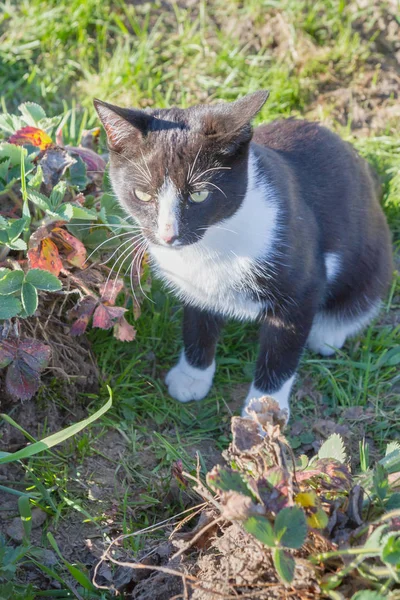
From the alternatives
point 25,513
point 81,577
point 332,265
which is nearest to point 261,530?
point 81,577

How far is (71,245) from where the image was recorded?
1.91m

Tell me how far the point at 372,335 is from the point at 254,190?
0.91 meters

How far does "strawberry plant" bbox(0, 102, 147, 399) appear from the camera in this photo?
1.78 m

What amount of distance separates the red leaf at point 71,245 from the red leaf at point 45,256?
0.15ft

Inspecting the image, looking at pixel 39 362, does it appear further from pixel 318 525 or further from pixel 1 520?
pixel 318 525

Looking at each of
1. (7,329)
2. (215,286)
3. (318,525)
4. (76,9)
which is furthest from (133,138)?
(76,9)

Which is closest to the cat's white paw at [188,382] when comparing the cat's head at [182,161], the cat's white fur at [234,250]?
the cat's white fur at [234,250]

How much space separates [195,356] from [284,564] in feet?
3.65

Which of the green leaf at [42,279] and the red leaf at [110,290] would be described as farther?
the red leaf at [110,290]

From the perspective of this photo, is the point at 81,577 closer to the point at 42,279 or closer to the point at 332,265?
the point at 42,279

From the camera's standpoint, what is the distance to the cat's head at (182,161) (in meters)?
1.65

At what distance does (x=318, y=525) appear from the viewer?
1.25 metres

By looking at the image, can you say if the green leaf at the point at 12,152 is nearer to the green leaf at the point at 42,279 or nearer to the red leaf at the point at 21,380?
the green leaf at the point at 42,279

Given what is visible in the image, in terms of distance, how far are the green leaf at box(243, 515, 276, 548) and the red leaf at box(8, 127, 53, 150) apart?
1.31m
